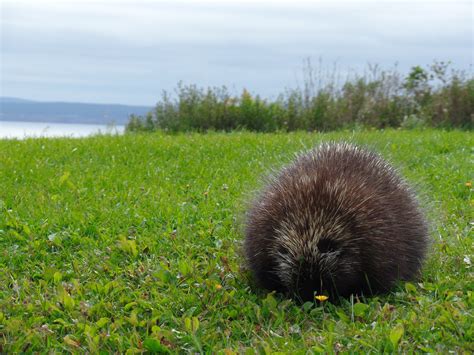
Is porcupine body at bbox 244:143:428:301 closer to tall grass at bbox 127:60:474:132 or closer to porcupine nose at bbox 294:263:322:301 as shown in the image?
porcupine nose at bbox 294:263:322:301

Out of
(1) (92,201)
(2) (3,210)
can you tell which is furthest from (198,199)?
(2) (3,210)

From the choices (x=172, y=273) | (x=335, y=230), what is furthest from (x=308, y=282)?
(x=172, y=273)

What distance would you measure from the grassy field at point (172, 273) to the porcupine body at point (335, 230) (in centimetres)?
17

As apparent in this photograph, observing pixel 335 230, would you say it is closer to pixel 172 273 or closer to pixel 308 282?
pixel 308 282

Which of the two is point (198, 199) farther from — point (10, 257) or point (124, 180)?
point (10, 257)

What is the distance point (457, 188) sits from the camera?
7613 millimetres

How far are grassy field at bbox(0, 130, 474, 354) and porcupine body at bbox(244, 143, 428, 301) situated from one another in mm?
168

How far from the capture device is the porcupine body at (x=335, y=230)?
4.54 m

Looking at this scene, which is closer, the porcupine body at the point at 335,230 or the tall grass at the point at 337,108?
the porcupine body at the point at 335,230

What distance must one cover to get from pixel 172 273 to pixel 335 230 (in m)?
1.35

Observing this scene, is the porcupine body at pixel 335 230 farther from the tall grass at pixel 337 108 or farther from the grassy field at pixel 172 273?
the tall grass at pixel 337 108

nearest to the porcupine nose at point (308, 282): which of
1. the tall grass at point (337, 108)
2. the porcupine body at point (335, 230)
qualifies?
the porcupine body at point (335, 230)

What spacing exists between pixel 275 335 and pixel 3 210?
3.52m

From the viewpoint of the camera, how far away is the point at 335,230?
4.53 metres
